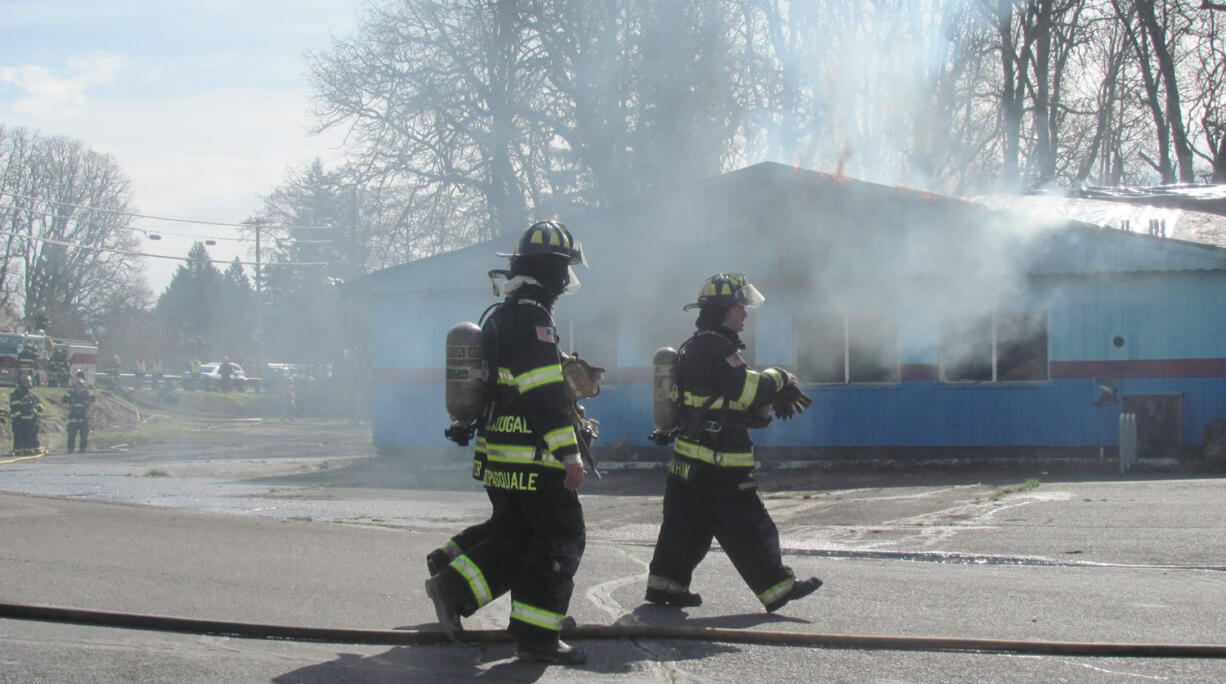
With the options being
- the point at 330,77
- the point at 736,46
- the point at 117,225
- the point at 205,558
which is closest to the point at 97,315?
the point at 117,225

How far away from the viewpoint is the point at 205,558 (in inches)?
262

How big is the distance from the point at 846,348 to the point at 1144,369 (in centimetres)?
449

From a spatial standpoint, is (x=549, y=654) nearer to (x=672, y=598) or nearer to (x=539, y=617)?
(x=539, y=617)

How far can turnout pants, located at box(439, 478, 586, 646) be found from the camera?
4.43 meters

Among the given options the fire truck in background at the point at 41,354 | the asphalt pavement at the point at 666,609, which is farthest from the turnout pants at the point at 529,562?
the fire truck in background at the point at 41,354

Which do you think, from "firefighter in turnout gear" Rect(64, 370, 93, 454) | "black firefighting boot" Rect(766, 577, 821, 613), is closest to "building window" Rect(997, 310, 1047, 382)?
"black firefighting boot" Rect(766, 577, 821, 613)

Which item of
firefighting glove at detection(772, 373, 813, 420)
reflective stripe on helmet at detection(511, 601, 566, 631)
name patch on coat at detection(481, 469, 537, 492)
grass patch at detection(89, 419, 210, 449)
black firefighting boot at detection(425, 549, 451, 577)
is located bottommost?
grass patch at detection(89, 419, 210, 449)

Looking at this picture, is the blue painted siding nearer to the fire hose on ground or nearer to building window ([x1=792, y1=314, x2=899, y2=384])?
building window ([x1=792, y1=314, x2=899, y2=384])

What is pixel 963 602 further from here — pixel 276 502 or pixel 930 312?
pixel 930 312

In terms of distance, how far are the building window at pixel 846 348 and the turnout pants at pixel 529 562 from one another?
13.5 m

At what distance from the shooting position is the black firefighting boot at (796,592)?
5367 millimetres

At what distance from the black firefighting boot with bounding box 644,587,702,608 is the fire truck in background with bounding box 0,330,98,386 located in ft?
115

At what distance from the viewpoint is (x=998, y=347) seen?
17.0 metres

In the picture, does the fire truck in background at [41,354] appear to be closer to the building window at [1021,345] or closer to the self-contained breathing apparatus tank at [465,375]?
the building window at [1021,345]
